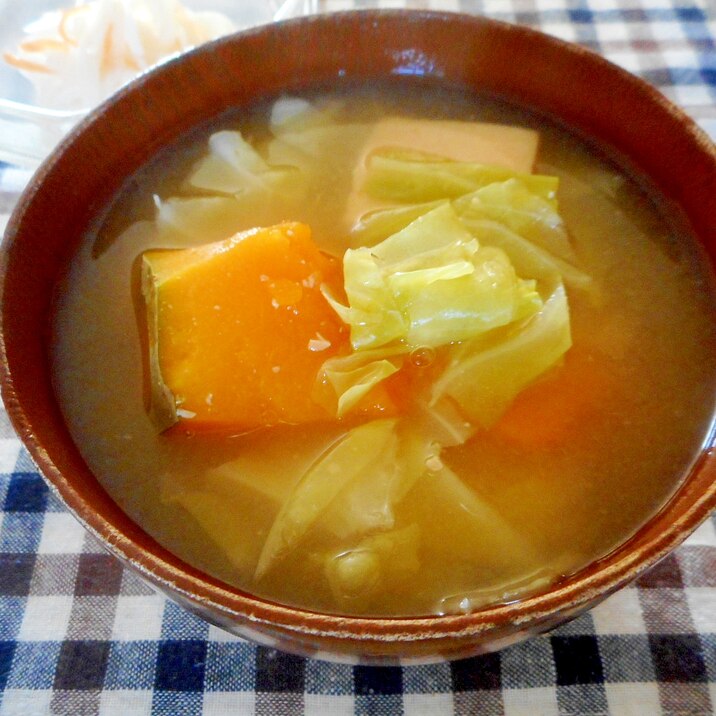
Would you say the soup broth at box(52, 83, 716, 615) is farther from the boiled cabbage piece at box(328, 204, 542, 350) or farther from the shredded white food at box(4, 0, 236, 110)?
the shredded white food at box(4, 0, 236, 110)

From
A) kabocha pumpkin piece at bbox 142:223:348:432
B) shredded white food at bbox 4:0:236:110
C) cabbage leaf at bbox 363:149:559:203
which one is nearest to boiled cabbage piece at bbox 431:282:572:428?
kabocha pumpkin piece at bbox 142:223:348:432

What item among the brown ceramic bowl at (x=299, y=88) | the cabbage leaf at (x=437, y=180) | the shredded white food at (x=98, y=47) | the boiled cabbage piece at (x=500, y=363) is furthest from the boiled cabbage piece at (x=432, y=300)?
the shredded white food at (x=98, y=47)

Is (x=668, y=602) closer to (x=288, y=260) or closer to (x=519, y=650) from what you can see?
(x=519, y=650)

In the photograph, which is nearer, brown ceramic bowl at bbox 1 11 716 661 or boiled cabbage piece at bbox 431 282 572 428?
brown ceramic bowl at bbox 1 11 716 661

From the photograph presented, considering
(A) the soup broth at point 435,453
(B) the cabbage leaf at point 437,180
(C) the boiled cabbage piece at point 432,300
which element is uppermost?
(B) the cabbage leaf at point 437,180

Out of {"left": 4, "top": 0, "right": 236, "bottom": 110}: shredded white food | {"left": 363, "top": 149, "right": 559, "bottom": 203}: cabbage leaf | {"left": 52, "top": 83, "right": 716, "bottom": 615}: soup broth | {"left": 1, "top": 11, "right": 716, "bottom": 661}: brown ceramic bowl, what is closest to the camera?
{"left": 1, "top": 11, "right": 716, "bottom": 661}: brown ceramic bowl

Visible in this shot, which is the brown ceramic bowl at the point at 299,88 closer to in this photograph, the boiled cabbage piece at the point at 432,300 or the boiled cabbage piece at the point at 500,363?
the boiled cabbage piece at the point at 500,363

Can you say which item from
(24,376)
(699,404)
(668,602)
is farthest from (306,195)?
(668,602)
